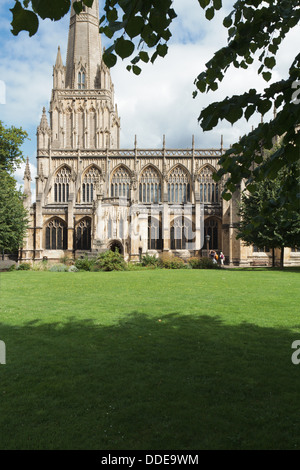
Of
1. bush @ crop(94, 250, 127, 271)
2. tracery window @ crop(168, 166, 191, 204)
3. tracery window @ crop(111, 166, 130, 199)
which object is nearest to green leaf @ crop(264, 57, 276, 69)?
bush @ crop(94, 250, 127, 271)

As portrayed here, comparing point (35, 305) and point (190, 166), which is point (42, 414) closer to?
point (35, 305)

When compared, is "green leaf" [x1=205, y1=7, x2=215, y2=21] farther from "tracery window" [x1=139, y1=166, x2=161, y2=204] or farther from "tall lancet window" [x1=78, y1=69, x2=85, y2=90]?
"tall lancet window" [x1=78, y1=69, x2=85, y2=90]

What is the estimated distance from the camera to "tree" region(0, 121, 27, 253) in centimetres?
2336

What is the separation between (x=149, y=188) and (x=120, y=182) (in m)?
3.67

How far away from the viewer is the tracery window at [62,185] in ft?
127

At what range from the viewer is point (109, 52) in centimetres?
249

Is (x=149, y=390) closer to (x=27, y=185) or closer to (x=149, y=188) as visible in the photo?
(x=27, y=185)

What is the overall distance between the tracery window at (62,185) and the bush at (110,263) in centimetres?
1832

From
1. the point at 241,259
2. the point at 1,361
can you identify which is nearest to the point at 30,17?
the point at 1,361

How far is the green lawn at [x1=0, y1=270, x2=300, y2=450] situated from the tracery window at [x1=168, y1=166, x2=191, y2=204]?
103 ft

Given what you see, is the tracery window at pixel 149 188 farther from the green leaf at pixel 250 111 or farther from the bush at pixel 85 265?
the green leaf at pixel 250 111

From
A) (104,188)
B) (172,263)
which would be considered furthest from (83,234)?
(172,263)

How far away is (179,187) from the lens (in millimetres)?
39188

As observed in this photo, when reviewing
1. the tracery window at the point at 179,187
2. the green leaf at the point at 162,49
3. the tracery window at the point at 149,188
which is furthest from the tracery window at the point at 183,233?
the green leaf at the point at 162,49
